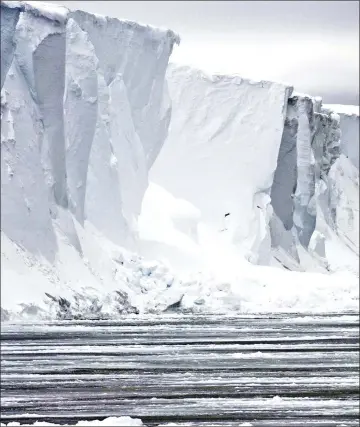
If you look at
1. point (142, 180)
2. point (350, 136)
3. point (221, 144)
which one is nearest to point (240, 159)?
point (221, 144)

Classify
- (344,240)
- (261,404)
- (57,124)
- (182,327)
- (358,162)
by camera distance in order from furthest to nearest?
1. (358,162)
2. (344,240)
3. (57,124)
4. (182,327)
5. (261,404)

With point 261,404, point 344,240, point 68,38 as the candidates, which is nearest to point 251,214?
point 68,38

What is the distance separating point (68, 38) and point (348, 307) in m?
12.2

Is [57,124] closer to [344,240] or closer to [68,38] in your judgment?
[68,38]

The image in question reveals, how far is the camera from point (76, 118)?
35906 millimetres

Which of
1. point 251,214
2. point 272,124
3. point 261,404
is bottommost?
point 261,404

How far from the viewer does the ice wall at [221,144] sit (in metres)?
47.2

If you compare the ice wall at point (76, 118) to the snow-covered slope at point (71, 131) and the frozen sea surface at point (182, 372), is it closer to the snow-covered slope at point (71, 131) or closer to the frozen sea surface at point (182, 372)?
the snow-covered slope at point (71, 131)

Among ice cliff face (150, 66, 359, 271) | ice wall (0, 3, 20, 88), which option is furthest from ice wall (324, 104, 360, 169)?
ice wall (0, 3, 20, 88)

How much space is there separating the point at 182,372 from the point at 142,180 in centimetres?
2221

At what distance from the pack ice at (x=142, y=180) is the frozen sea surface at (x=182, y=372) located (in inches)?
132

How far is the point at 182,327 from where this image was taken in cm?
2861

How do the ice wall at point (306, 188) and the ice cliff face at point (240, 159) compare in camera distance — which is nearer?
the ice cliff face at point (240, 159)

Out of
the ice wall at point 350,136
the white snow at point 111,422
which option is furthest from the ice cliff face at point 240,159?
the white snow at point 111,422
